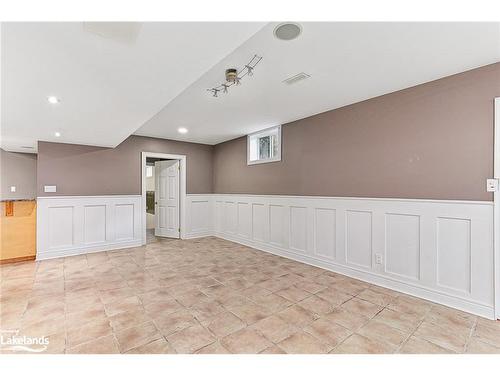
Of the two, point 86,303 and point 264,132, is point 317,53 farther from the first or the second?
point 86,303

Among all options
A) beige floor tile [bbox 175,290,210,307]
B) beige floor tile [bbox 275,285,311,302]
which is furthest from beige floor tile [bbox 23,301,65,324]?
beige floor tile [bbox 275,285,311,302]

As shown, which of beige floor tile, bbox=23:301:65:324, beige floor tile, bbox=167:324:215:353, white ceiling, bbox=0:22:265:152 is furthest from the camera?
beige floor tile, bbox=23:301:65:324

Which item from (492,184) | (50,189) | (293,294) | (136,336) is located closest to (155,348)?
(136,336)

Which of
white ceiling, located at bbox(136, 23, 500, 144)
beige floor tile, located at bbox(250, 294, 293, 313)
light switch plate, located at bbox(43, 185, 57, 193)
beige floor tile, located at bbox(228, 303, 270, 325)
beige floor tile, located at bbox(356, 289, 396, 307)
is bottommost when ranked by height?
beige floor tile, located at bbox(356, 289, 396, 307)

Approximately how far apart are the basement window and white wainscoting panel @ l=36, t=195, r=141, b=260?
2.65 m

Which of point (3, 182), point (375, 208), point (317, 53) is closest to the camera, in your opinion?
point (317, 53)

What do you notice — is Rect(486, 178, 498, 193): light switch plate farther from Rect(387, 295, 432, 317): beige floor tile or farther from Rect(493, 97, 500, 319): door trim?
Rect(387, 295, 432, 317): beige floor tile

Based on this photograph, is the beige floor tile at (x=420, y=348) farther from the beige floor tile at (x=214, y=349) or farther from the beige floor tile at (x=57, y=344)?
the beige floor tile at (x=57, y=344)

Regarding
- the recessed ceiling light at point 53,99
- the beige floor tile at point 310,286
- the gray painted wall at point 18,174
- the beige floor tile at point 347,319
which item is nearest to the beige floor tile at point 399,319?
the beige floor tile at point 347,319

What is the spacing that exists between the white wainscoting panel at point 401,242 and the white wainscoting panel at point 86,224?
305 cm

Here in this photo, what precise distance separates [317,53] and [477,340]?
2.67 meters

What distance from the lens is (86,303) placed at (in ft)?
8.14

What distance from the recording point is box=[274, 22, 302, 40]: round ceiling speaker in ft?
5.44
